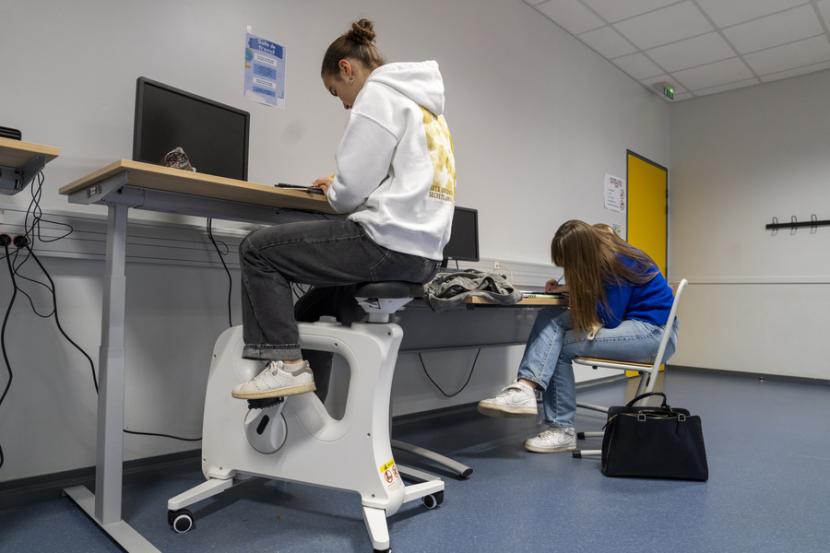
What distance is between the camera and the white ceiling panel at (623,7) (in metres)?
3.40

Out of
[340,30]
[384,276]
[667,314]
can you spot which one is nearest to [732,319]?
[667,314]

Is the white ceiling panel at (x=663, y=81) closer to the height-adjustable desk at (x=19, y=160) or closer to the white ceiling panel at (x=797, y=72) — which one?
the white ceiling panel at (x=797, y=72)

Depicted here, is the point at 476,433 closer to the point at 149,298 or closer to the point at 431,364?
the point at 431,364

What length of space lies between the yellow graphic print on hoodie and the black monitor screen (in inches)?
46.9

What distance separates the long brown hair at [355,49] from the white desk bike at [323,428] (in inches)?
23.5

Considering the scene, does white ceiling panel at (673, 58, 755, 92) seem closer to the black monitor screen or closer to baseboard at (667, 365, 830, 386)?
baseboard at (667, 365, 830, 386)

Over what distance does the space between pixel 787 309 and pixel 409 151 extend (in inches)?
172

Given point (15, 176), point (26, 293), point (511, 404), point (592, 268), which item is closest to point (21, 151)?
point (15, 176)

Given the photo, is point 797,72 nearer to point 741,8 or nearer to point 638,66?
point 638,66

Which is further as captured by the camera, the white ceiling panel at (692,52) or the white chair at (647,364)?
the white ceiling panel at (692,52)

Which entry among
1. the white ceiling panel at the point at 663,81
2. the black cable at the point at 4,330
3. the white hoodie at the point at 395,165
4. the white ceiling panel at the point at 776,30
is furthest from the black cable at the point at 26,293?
the white ceiling panel at the point at 663,81

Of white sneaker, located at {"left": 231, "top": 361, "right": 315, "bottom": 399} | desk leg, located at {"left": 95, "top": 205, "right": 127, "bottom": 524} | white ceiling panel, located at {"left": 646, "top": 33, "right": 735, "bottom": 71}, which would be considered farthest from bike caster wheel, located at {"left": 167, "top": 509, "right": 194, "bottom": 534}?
white ceiling panel, located at {"left": 646, "top": 33, "right": 735, "bottom": 71}

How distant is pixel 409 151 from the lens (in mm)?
1302

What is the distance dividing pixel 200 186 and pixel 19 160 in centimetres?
36
